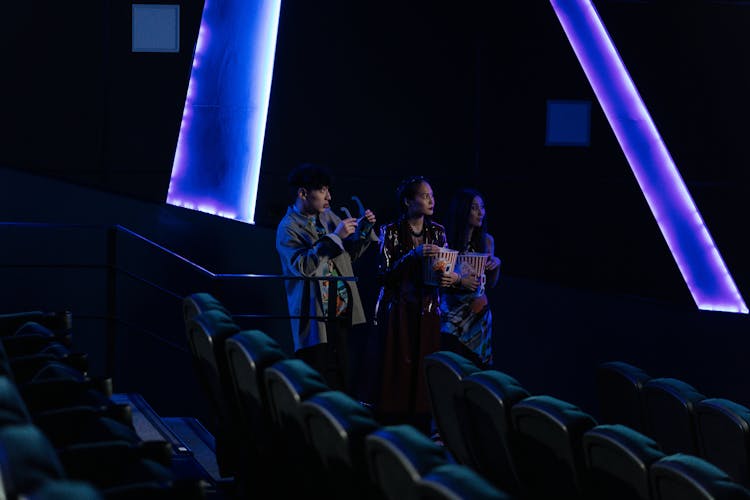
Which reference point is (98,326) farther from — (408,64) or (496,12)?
(496,12)

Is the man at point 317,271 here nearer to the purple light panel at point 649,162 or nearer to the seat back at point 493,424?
the seat back at point 493,424

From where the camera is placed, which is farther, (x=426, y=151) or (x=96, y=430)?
(x=426, y=151)

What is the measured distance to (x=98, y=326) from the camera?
12.1ft

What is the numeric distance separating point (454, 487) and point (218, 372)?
88cm

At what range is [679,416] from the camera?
Result: 1958 millimetres

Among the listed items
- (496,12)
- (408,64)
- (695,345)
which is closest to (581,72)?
(496,12)

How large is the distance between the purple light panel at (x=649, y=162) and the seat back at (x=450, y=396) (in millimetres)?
2364

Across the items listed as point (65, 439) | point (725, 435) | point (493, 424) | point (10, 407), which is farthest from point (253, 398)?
point (725, 435)

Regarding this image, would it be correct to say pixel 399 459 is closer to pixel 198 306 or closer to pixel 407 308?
pixel 198 306

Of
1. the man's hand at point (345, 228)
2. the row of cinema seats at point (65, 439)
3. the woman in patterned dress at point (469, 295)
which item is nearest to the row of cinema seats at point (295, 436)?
the row of cinema seats at point (65, 439)

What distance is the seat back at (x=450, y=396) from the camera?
70.7 inches

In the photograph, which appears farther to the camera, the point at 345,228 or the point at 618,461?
the point at 345,228

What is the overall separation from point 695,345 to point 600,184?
1.45 m

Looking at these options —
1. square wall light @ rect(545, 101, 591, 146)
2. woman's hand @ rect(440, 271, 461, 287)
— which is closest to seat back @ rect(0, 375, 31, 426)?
woman's hand @ rect(440, 271, 461, 287)
